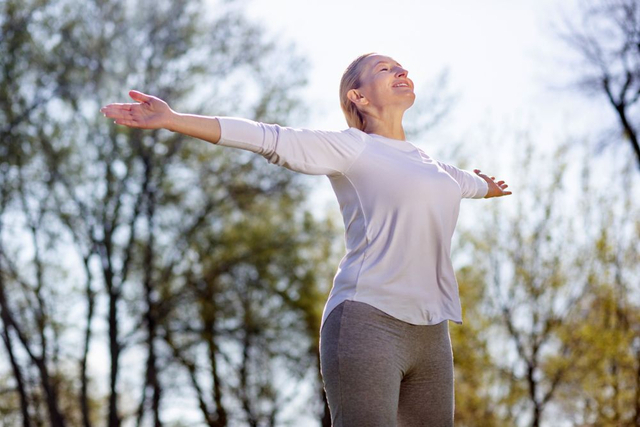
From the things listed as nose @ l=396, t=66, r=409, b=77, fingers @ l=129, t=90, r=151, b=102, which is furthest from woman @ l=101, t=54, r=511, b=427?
nose @ l=396, t=66, r=409, b=77

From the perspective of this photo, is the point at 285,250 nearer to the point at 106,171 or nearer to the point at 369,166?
the point at 106,171

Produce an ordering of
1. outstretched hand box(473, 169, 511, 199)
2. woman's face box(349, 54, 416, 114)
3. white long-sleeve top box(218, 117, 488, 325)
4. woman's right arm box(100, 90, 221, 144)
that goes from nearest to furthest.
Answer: woman's right arm box(100, 90, 221, 144), white long-sleeve top box(218, 117, 488, 325), woman's face box(349, 54, 416, 114), outstretched hand box(473, 169, 511, 199)

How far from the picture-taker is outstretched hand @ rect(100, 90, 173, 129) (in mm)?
2303

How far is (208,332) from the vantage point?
15156 mm

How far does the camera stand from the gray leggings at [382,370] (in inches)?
93.1

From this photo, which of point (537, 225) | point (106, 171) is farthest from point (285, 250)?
point (537, 225)

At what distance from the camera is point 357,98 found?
9.09 ft

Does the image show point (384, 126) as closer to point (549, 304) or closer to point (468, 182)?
point (468, 182)

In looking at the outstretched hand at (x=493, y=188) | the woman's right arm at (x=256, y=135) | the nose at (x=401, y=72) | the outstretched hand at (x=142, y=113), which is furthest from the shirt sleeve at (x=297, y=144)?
the outstretched hand at (x=493, y=188)

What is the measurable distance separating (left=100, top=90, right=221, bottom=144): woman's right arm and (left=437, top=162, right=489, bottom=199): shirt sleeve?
923 mm

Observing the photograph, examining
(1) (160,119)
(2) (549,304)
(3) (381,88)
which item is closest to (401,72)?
(3) (381,88)

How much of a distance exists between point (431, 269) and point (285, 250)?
42.5 feet

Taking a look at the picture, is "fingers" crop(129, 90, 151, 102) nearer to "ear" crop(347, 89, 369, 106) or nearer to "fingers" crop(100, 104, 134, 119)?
"fingers" crop(100, 104, 134, 119)

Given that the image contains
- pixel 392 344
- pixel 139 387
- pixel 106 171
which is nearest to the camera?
pixel 392 344
